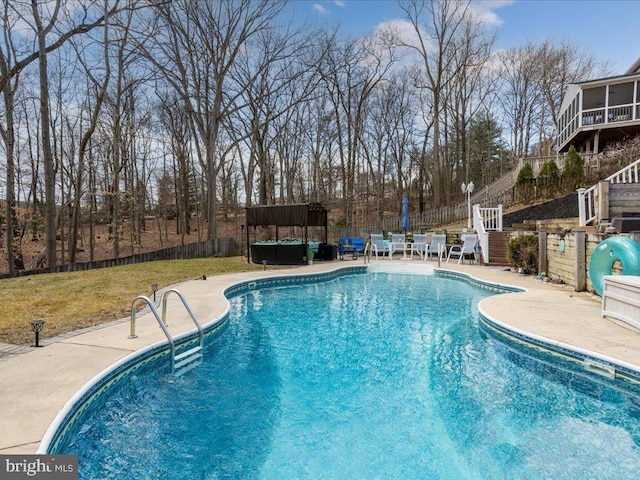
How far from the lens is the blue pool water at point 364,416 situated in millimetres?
2594

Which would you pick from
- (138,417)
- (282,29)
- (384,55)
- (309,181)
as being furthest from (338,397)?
(309,181)

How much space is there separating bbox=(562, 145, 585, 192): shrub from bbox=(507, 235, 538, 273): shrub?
7427 millimetres

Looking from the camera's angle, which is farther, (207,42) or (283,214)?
(207,42)

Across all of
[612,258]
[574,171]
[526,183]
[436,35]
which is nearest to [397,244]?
[526,183]

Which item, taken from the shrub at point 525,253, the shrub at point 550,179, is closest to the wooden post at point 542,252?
the shrub at point 525,253

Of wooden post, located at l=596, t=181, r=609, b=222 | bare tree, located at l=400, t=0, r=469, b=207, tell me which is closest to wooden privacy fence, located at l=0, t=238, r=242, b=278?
wooden post, located at l=596, t=181, r=609, b=222

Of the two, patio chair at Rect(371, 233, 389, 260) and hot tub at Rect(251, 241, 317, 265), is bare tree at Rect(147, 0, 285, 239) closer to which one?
hot tub at Rect(251, 241, 317, 265)

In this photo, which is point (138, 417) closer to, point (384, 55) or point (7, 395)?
point (7, 395)

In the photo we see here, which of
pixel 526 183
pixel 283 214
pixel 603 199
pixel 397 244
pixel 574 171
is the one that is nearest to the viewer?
pixel 603 199

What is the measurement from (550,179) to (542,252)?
8456 millimetres

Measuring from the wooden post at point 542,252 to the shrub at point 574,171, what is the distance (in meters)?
8.15

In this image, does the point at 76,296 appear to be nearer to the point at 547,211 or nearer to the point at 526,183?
the point at 547,211

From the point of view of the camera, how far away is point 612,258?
5562 millimetres

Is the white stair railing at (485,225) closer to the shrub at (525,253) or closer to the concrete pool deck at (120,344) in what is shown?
the shrub at (525,253)
